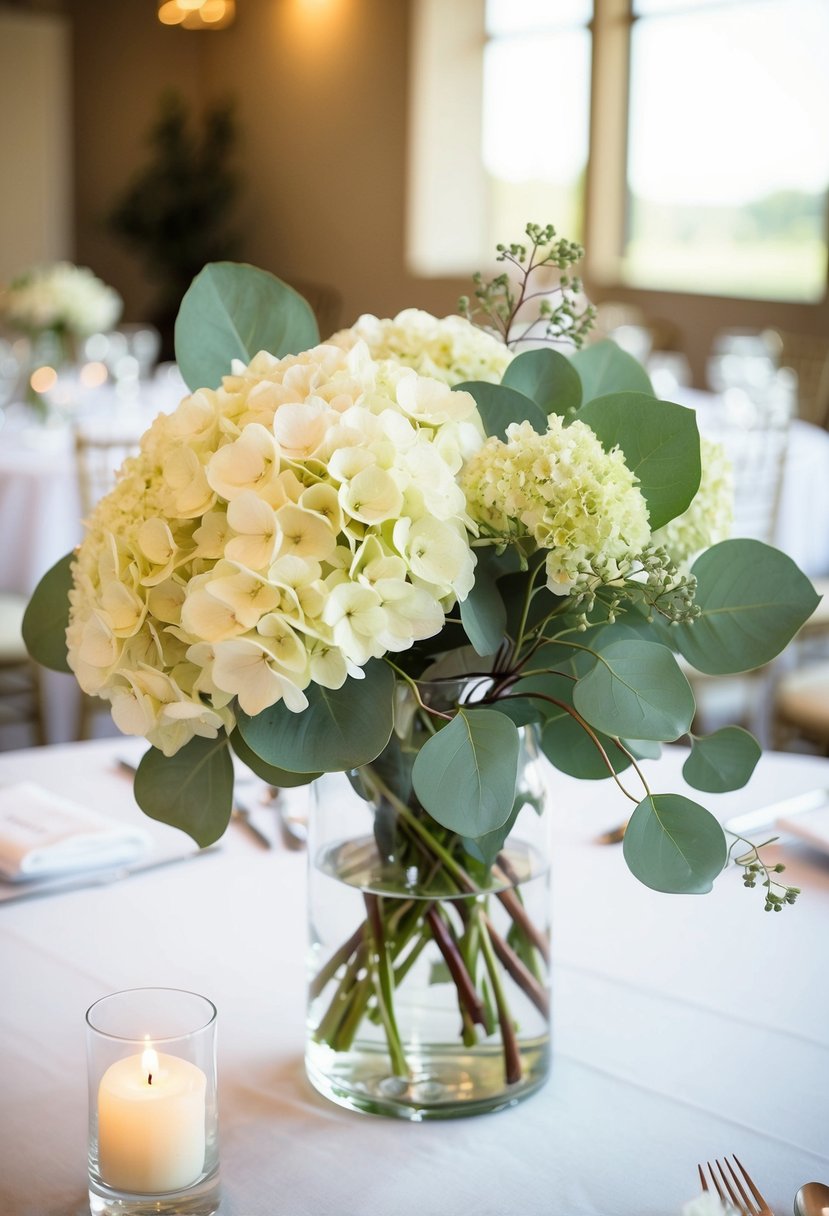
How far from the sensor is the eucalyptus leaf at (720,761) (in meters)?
0.86

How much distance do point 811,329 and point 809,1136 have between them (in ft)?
19.9

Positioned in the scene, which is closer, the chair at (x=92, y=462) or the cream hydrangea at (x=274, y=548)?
the cream hydrangea at (x=274, y=548)

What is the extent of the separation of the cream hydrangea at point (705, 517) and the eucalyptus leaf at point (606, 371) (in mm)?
80

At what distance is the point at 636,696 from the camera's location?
764 mm

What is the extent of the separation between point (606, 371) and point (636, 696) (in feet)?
0.95

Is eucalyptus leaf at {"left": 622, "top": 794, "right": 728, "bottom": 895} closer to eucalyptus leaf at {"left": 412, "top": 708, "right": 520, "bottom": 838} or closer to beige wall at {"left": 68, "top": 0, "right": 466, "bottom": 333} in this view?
eucalyptus leaf at {"left": 412, "top": 708, "right": 520, "bottom": 838}

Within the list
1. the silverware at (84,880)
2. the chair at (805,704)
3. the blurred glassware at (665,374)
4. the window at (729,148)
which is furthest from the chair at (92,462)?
the window at (729,148)

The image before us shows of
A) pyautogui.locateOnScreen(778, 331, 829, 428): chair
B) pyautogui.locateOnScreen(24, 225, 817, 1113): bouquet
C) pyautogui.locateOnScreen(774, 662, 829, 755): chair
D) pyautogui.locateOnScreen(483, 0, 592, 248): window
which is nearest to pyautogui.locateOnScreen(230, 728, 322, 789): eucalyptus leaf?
pyautogui.locateOnScreen(24, 225, 817, 1113): bouquet

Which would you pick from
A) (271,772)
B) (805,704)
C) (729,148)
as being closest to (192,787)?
(271,772)

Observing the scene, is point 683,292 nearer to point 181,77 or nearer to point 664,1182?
point 181,77

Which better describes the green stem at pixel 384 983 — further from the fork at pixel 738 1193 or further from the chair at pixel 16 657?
the chair at pixel 16 657

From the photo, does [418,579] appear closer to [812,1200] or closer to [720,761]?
[720,761]

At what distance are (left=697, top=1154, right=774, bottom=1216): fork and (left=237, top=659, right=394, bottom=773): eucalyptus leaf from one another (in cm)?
31

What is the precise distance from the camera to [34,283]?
163 inches
